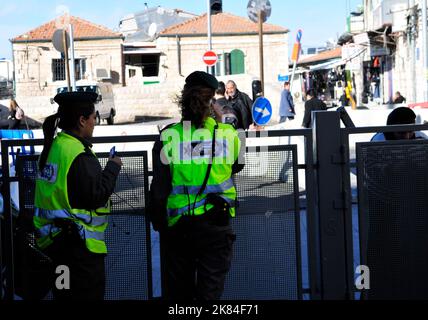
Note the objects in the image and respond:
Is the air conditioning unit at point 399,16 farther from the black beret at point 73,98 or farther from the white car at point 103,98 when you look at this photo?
the black beret at point 73,98

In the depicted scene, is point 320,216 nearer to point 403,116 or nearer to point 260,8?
point 403,116

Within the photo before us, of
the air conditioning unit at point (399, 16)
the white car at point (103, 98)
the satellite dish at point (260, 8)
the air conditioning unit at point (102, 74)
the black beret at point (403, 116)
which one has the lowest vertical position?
the black beret at point (403, 116)

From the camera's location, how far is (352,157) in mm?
5148

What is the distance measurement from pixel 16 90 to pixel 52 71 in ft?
9.85

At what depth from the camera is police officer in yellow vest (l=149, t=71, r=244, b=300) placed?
393cm

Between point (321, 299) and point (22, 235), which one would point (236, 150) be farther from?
point (22, 235)

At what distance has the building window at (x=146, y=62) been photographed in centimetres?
5912

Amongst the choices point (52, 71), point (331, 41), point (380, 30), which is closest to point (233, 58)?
point (52, 71)

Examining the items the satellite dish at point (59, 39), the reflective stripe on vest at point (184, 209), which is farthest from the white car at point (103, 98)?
the reflective stripe on vest at point (184, 209)

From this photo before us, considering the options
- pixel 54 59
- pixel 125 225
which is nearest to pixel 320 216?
pixel 125 225

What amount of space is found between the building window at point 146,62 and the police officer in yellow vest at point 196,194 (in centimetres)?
5548

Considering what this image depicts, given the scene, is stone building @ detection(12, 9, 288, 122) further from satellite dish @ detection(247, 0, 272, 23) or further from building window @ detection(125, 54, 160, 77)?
satellite dish @ detection(247, 0, 272, 23)

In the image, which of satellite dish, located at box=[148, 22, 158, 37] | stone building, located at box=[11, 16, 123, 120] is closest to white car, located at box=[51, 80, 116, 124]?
stone building, located at box=[11, 16, 123, 120]

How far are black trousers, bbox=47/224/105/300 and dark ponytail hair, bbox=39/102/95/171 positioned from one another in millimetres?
449
